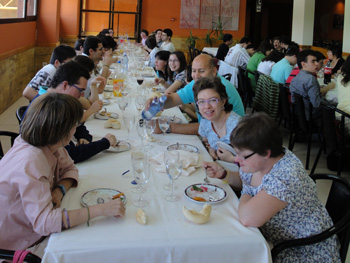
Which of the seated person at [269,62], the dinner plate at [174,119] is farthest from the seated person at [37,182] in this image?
the seated person at [269,62]

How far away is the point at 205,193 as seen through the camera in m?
1.86

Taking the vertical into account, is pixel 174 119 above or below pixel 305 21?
below

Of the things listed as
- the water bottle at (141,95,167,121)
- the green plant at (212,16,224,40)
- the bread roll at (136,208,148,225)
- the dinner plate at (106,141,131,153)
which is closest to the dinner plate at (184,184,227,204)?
the bread roll at (136,208,148,225)

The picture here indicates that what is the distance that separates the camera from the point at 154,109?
325 cm

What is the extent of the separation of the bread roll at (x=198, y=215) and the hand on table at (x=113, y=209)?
0.26 meters

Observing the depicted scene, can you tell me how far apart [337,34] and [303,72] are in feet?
33.8

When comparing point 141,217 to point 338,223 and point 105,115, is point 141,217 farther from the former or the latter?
point 105,115

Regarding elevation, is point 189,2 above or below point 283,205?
above

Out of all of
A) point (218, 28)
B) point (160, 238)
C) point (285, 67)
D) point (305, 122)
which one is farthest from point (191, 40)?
point (160, 238)

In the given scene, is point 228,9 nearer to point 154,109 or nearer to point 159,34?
point 159,34

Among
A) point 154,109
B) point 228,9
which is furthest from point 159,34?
point 154,109

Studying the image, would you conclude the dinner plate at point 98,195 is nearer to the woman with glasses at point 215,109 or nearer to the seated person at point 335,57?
the woman with glasses at point 215,109

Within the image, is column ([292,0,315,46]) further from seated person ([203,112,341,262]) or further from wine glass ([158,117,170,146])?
seated person ([203,112,341,262])

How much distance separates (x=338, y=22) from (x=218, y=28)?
173 inches
